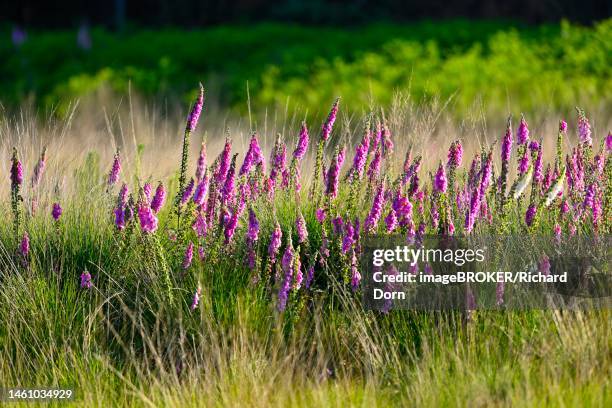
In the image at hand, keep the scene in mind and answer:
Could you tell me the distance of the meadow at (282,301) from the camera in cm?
326

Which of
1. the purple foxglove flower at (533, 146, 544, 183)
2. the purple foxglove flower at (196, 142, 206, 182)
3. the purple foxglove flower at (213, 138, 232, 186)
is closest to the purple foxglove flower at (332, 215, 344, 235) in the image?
the purple foxglove flower at (213, 138, 232, 186)

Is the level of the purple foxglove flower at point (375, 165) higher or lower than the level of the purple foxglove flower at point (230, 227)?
higher

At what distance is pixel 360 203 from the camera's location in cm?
425

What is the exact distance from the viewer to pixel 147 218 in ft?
11.8

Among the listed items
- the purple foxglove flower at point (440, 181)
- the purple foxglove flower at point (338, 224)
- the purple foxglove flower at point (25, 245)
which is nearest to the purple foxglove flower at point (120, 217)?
the purple foxglove flower at point (25, 245)

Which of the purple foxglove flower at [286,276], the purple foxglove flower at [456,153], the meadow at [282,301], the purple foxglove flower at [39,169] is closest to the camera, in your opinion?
the meadow at [282,301]

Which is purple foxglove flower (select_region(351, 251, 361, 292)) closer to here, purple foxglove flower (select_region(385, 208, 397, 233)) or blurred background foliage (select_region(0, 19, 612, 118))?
purple foxglove flower (select_region(385, 208, 397, 233))

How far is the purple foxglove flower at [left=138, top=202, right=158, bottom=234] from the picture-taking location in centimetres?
358

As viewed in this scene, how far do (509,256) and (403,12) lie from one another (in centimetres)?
Answer: 1793

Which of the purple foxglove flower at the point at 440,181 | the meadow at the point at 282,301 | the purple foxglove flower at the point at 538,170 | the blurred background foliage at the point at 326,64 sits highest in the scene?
the blurred background foliage at the point at 326,64

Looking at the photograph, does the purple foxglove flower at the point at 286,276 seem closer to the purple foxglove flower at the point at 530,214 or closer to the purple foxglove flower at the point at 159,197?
the purple foxglove flower at the point at 159,197

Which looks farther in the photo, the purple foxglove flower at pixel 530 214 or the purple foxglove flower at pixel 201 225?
the purple foxglove flower at pixel 201 225

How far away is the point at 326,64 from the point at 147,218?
10253 millimetres

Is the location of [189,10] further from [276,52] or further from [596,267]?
[596,267]
